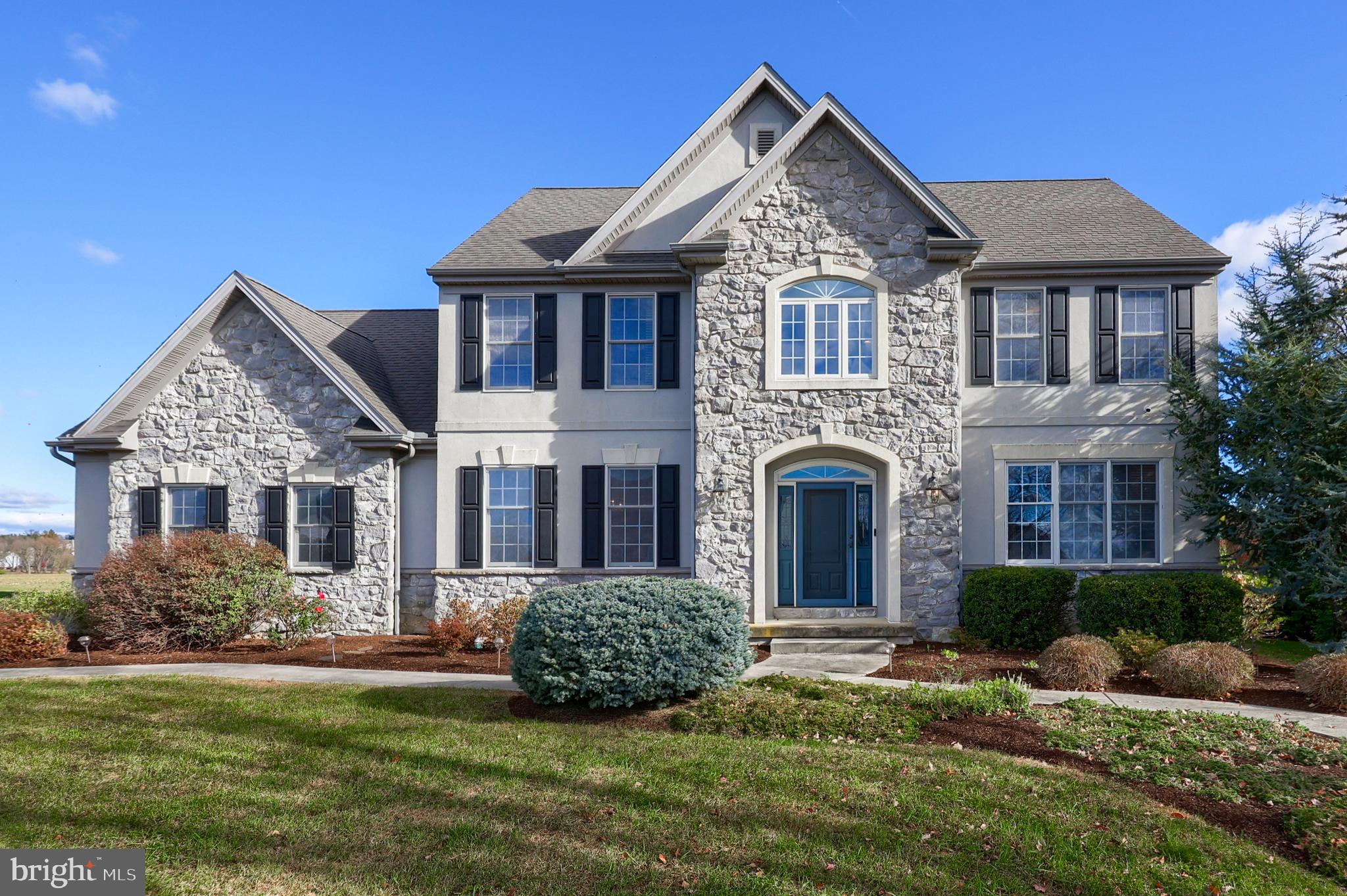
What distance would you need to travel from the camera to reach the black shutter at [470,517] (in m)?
14.4

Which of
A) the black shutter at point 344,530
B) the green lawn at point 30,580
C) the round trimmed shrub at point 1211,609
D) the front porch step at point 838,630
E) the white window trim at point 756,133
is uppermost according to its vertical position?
the white window trim at point 756,133

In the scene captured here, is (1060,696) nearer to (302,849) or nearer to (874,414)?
(874,414)

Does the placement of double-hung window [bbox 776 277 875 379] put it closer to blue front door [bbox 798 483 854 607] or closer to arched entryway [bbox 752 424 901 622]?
arched entryway [bbox 752 424 901 622]

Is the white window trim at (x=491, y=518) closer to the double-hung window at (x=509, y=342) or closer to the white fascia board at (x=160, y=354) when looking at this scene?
the double-hung window at (x=509, y=342)

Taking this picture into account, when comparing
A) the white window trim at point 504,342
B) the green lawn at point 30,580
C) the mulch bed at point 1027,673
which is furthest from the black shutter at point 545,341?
the green lawn at point 30,580

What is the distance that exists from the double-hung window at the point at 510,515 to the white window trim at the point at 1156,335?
9999 mm

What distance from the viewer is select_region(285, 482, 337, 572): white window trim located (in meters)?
14.5

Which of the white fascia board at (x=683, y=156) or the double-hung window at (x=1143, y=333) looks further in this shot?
the white fascia board at (x=683, y=156)

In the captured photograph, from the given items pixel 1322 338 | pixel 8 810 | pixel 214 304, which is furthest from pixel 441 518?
pixel 1322 338

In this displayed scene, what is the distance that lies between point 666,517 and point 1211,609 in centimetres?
804

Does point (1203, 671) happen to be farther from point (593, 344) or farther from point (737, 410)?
point (593, 344)

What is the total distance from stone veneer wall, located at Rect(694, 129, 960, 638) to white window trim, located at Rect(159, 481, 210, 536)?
338 inches

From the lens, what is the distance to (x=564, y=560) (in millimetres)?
14383

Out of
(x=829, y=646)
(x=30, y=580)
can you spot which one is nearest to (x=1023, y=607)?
(x=829, y=646)
